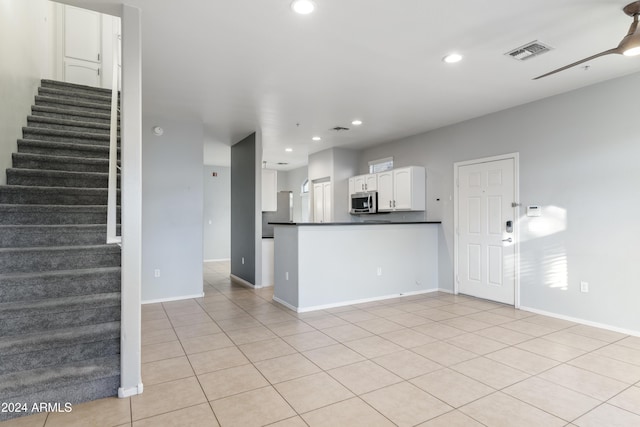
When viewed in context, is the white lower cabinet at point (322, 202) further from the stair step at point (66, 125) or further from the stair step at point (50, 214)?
the stair step at point (50, 214)

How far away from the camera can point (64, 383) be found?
2.28 metres

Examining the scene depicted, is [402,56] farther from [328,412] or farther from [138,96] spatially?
[328,412]

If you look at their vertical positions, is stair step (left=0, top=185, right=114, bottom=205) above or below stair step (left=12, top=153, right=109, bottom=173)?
below

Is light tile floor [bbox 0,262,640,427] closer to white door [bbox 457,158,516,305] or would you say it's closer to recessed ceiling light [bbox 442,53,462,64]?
white door [bbox 457,158,516,305]

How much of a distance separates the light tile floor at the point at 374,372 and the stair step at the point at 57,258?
97cm

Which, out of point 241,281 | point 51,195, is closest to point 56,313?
point 51,195

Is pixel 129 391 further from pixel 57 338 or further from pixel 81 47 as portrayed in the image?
pixel 81 47

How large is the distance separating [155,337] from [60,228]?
1.42 meters

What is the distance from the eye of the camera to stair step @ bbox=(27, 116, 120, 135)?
161 inches

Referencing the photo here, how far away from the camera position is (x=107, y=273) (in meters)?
2.95

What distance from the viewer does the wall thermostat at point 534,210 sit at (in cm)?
444

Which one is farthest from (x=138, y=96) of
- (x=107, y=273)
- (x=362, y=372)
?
(x=362, y=372)

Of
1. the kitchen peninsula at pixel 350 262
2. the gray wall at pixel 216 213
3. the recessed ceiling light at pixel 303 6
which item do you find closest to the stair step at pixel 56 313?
the kitchen peninsula at pixel 350 262

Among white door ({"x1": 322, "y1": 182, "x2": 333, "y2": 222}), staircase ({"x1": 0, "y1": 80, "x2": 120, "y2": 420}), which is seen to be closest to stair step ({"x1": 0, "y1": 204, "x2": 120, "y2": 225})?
Result: staircase ({"x1": 0, "y1": 80, "x2": 120, "y2": 420})
